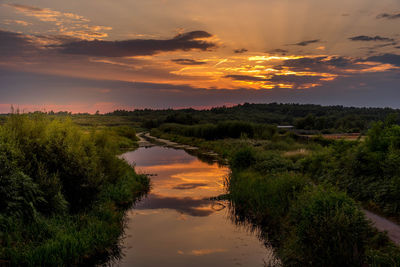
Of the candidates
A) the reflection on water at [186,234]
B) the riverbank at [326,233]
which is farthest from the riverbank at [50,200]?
the riverbank at [326,233]

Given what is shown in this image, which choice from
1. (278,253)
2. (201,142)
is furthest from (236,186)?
(201,142)

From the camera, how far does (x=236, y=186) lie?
771 inches

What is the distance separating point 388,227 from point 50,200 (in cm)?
1133

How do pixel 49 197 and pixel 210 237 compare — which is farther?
pixel 210 237

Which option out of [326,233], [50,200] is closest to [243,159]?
[50,200]

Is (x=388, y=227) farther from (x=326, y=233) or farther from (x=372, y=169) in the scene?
(x=372, y=169)

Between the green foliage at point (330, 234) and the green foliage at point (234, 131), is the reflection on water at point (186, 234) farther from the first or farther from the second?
the green foliage at point (234, 131)

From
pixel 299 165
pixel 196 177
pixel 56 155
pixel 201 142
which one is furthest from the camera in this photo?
pixel 201 142

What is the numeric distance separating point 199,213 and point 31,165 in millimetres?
8205

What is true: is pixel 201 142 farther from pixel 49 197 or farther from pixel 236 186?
pixel 49 197

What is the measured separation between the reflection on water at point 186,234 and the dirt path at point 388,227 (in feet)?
12.2

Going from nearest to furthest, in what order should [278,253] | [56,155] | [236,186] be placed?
[278,253] → [56,155] → [236,186]

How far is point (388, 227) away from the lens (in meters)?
10.5

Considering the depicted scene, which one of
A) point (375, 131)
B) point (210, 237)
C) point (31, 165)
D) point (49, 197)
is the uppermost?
point (375, 131)
